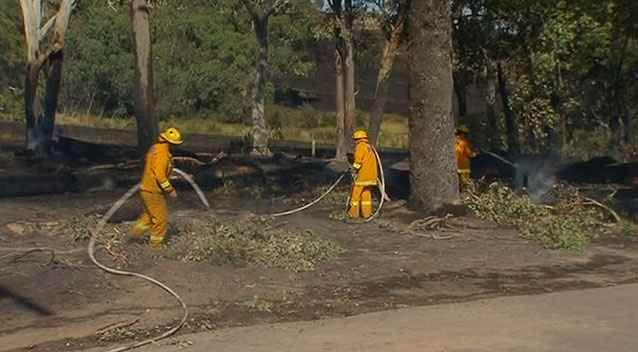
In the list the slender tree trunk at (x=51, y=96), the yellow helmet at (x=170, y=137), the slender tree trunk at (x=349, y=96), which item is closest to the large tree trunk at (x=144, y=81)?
the slender tree trunk at (x=51, y=96)

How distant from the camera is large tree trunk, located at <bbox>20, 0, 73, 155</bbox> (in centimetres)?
3300

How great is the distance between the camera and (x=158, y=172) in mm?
15289

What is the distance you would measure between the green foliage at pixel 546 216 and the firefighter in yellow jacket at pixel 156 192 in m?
6.41

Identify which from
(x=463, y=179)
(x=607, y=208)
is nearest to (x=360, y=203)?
(x=463, y=179)

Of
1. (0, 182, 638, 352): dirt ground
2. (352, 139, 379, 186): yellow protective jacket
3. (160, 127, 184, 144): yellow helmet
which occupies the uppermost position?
(160, 127, 184, 144): yellow helmet

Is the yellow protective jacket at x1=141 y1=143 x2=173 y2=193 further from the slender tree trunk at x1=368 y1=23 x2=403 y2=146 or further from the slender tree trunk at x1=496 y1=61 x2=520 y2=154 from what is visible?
the slender tree trunk at x1=496 y1=61 x2=520 y2=154

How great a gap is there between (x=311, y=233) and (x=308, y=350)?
6.99 metres

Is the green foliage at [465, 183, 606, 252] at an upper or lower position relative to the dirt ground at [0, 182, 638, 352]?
upper

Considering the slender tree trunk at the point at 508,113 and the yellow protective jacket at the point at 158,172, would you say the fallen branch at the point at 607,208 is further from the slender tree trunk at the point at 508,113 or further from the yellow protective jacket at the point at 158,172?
the slender tree trunk at the point at 508,113

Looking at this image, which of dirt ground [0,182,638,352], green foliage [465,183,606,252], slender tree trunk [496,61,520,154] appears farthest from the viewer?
slender tree trunk [496,61,520,154]

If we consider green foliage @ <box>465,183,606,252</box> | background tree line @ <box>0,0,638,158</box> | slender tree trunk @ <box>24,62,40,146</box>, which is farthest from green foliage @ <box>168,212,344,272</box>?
slender tree trunk @ <box>24,62,40,146</box>

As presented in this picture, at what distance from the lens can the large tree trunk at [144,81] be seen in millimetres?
28844

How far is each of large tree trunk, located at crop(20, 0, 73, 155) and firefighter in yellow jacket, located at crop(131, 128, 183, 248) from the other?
1765cm

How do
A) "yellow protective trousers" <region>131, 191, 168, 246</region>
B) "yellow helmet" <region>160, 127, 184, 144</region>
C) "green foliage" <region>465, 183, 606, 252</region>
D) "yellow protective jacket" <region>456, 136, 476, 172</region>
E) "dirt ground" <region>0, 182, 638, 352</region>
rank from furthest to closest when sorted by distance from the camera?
1. "yellow protective jacket" <region>456, 136, 476, 172</region>
2. "green foliage" <region>465, 183, 606, 252</region>
3. "yellow helmet" <region>160, 127, 184, 144</region>
4. "yellow protective trousers" <region>131, 191, 168, 246</region>
5. "dirt ground" <region>0, 182, 638, 352</region>
